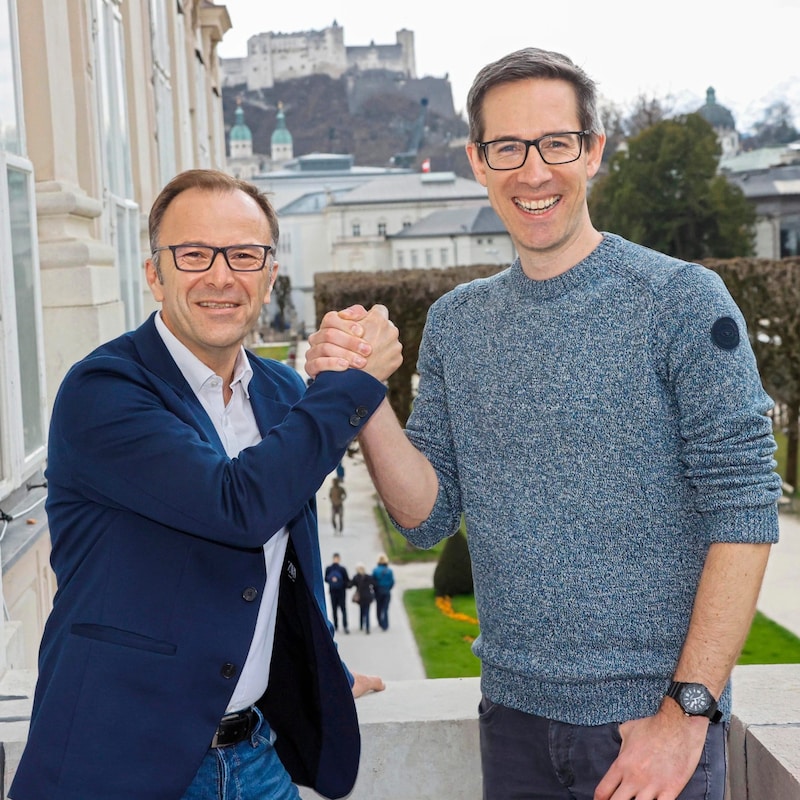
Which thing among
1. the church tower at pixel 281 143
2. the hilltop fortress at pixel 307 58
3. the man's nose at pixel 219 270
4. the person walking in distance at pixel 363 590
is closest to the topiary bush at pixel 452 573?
the person walking in distance at pixel 363 590

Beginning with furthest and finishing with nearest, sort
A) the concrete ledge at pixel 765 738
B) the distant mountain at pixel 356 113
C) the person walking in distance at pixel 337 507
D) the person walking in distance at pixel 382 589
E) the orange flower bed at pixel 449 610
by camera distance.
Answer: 1. the distant mountain at pixel 356 113
2. the person walking in distance at pixel 337 507
3. the orange flower bed at pixel 449 610
4. the person walking in distance at pixel 382 589
5. the concrete ledge at pixel 765 738

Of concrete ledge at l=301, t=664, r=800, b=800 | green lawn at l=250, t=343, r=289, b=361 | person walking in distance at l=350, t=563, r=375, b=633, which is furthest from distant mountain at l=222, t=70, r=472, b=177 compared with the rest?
concrete ledge at l=301, t=664, r=800, b=800

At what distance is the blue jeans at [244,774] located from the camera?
229 centimetres

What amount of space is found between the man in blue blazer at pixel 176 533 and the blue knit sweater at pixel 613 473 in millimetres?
353

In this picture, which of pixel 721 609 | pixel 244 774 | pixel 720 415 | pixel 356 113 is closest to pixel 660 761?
pixel 721 609

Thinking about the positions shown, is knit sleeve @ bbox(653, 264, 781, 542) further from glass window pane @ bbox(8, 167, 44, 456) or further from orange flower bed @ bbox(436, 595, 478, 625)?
orange flower bed @ bbox(436, 595, 478, 625)

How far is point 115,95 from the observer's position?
1023 cm

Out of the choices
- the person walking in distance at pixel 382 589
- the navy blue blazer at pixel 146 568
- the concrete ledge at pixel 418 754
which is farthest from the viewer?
the person walking in distance at pixel 382 589

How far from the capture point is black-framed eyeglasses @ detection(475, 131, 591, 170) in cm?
242

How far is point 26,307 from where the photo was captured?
5953 mm

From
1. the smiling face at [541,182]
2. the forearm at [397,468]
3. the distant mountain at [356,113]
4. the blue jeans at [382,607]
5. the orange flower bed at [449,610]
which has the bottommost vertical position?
the orange flower bed at [449,610]

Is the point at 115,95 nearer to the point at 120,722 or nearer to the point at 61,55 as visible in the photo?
the point at 61,55

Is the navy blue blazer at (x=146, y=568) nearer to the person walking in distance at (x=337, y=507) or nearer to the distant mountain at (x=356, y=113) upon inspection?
the person walking in distance at (x=337, y=507)

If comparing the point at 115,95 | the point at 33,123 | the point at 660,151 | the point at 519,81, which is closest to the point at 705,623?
the point at 519,81
